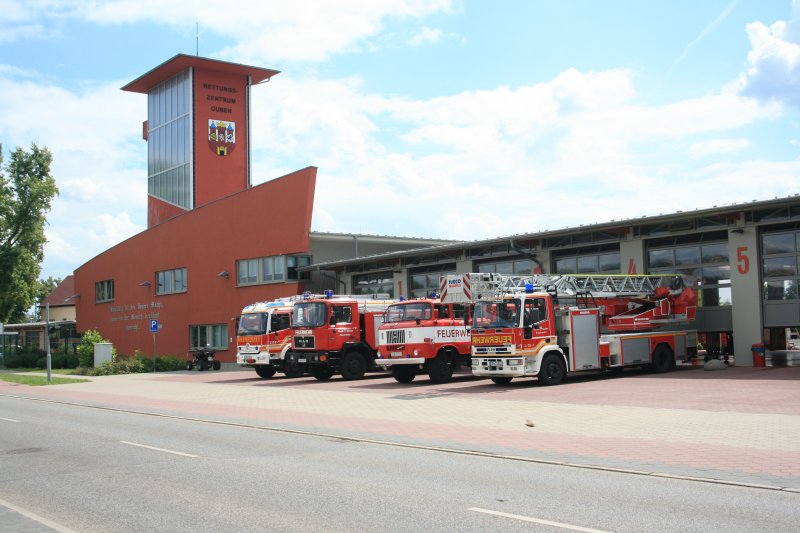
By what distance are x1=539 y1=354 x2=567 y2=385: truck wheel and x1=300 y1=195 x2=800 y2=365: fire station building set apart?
20.9 feet

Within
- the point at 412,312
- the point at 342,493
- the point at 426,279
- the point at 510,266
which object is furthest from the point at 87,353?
the point at 342,493

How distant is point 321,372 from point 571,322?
32.7 ft

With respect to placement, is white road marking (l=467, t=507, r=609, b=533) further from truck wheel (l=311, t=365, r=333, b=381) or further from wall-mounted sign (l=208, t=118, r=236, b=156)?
wall-mounted sign (l=208, t=118, r=236, b=156)

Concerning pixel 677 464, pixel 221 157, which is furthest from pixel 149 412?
pixel 221 157

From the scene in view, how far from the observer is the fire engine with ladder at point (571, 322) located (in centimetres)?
2120

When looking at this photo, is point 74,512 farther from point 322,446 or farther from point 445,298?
point 445,298

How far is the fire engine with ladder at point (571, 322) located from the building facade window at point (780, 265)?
2.29 metres

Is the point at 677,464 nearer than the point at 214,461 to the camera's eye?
Yes

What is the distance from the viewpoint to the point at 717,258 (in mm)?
25656

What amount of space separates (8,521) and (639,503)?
19.4 feet

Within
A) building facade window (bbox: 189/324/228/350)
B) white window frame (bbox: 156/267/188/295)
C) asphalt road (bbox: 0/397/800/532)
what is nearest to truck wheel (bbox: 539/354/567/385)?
asphalt road (bbox: 0/397/800/532)

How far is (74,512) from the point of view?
760 cm

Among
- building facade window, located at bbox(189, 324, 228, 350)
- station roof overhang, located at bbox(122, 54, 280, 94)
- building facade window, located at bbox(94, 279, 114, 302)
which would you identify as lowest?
building facade window, located at bbox(189, 324, 228, 350)

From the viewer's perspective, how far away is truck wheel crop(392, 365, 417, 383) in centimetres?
2489
